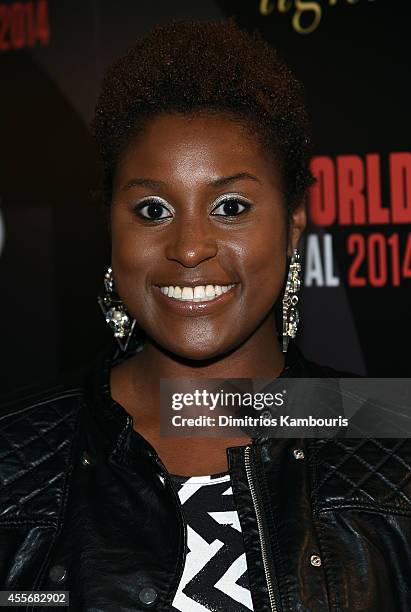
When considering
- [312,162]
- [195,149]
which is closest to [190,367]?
[195,149]

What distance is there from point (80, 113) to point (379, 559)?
58.0 inches

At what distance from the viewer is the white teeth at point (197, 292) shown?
123 cm

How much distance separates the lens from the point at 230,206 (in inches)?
48.0

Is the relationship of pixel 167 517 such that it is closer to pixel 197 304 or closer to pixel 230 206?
pixel 197 304

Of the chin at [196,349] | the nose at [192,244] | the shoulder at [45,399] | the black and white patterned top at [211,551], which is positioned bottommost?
the black and white patterned top at [211,551]

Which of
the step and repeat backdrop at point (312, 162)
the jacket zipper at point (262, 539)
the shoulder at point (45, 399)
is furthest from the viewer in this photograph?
the step and repeat backdrop at point (312, 162)

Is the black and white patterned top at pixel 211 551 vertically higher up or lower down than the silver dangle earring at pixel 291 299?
lower down

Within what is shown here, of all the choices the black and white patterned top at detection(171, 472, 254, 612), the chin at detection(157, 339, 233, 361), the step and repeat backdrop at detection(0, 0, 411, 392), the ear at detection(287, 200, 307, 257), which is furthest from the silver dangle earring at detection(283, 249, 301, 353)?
the step and repeat backdrop at detection(0, 0, 411, 392)

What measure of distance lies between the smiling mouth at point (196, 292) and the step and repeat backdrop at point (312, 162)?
0.78 meters

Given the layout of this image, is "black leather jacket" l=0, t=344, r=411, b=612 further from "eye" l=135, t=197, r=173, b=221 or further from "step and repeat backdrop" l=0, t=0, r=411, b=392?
Answer: "step and repeat backdrop" l=0, t=0, r=411, b=392

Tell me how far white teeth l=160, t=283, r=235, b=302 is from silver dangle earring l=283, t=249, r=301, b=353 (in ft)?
0.59

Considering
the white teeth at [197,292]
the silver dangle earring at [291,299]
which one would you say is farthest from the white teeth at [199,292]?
the silver dangle earring at [291,299]

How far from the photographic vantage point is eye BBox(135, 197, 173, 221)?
122cm

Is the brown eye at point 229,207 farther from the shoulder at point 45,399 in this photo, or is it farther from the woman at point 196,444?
the shoulder at point 45,399
